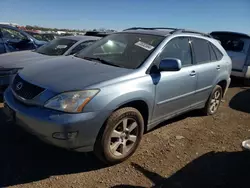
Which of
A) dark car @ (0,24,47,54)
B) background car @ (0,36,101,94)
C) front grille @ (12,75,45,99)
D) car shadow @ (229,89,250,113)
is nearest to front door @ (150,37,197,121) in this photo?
front grille @ (12,75,45,99)

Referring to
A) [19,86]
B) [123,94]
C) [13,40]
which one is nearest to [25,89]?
[19,86]

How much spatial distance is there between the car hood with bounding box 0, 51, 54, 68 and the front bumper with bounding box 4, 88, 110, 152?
2.54 m

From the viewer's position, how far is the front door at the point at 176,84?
11.9 ft

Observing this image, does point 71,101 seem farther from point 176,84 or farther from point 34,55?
point 34,55

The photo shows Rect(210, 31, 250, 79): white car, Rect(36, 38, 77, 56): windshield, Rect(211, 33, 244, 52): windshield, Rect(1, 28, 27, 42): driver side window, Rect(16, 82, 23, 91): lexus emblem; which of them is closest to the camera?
Rect(16, 82, 23, 91): lexus emblem

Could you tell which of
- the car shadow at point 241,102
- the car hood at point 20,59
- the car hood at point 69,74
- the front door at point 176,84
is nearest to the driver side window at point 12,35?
the car hood at point 20,59

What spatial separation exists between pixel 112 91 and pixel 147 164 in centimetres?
113

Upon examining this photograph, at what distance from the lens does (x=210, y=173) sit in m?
3.29

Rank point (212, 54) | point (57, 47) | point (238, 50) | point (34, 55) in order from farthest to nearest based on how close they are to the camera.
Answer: point (238, 50), point (57, 47), point (34, 55), point (212, 54)

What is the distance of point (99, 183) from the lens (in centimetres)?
291

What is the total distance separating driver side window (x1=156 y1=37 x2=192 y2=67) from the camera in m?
3.80

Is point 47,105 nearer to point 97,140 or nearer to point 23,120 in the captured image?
point 23,120

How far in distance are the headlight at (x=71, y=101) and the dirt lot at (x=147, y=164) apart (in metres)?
0.83

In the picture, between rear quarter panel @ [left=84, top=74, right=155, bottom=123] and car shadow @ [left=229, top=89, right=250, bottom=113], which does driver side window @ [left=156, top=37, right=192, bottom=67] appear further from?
car shadow @ [left=229, top=89, right=250, bottom=113]
